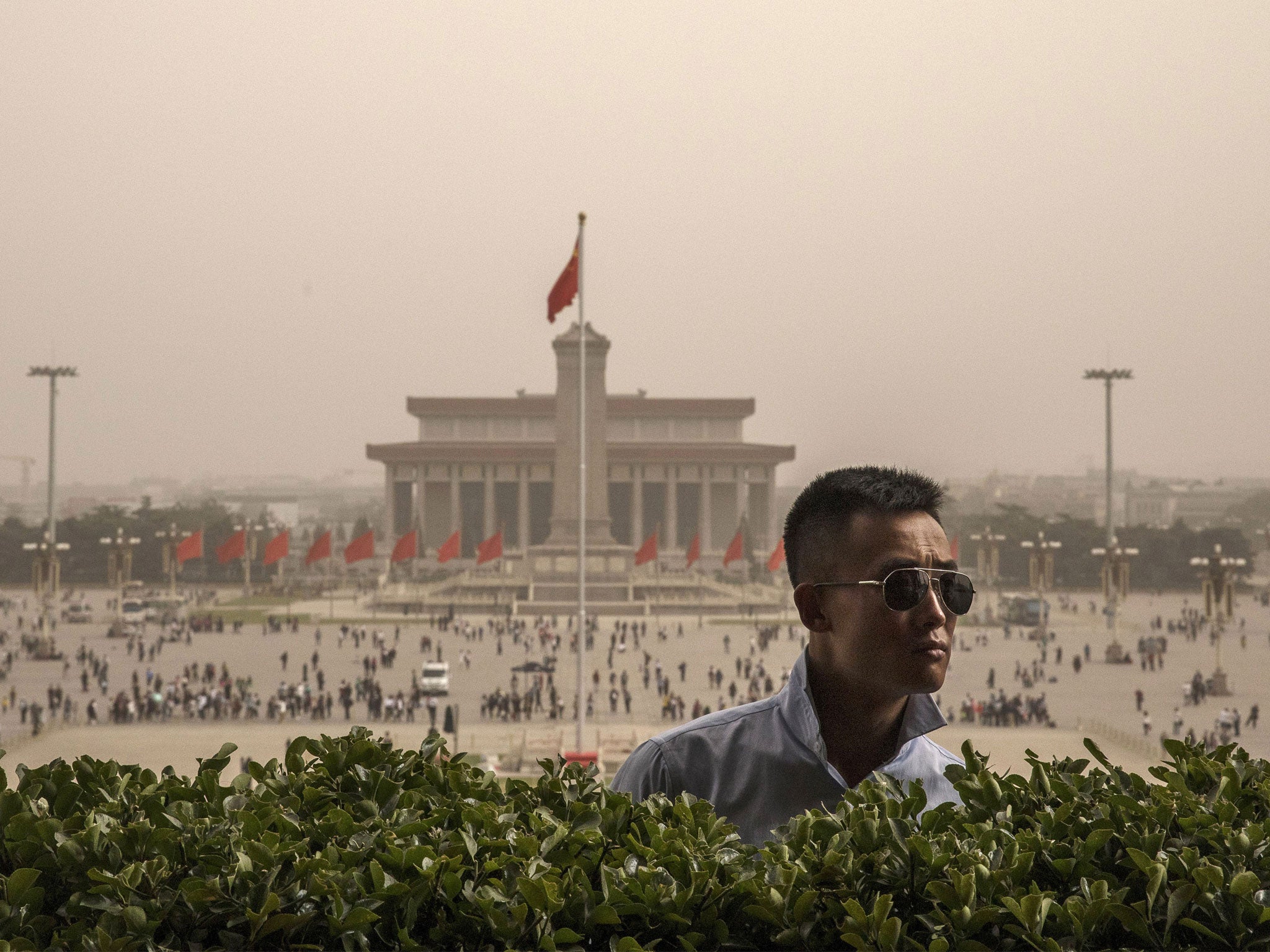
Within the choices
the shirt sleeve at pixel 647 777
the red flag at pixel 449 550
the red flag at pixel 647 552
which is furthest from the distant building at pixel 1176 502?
the shirt sleeve at pixel 647 777

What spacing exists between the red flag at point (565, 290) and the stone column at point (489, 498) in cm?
6514

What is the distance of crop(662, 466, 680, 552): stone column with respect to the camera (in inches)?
3570

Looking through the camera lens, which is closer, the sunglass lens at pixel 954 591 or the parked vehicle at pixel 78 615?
the sunglass lens at pixel 954 591

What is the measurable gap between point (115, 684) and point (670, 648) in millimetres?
16545

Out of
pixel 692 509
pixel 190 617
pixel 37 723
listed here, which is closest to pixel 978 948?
pixel 37 723

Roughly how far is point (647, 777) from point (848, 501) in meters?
0.86

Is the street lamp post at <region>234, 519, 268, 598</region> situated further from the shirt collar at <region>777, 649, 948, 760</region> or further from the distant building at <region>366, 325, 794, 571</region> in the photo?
the shirt collar at <region>777, 649, 948, 760</region>

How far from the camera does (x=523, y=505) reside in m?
91.4

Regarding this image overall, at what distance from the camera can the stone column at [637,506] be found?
91.0 m

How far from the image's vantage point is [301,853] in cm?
287

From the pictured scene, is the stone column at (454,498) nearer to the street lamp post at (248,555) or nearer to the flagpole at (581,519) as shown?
the street lamp post at (248,555)

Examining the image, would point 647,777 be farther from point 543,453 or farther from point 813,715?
point 543,453

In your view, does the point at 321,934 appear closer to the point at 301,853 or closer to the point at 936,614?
the point at 301,853

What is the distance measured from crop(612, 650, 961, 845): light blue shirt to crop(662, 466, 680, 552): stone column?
8664 cm
